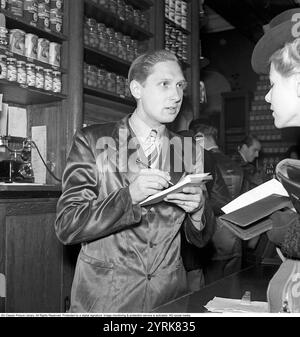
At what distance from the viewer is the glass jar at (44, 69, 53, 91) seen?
242 cm

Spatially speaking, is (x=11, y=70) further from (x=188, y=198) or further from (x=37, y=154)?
(x=188, y=198)

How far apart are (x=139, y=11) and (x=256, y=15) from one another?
272cm

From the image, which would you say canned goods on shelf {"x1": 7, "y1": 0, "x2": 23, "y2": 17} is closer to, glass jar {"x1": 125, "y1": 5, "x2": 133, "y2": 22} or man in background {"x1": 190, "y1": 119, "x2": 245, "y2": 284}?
glass jar {"x1": 125, "y1": 5, "x2": 133, "y2": 22}

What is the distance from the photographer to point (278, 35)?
1026 millimetres

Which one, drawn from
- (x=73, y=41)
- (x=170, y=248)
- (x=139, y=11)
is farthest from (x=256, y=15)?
(x=170, y=248)

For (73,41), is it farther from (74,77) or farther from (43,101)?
(43,101)

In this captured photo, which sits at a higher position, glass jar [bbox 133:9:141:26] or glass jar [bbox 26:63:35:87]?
glass jar [bbox 133:9:141:26]

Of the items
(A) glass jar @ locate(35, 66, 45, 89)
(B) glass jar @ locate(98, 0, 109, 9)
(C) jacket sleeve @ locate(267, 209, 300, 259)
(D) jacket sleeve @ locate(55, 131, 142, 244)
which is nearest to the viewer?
(C) jacket sleeve @ locate(267, 209, 300, 259)

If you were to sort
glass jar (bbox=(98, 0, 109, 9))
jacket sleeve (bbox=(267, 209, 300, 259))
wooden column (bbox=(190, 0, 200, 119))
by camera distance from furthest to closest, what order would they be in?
1. wooden column (bbox=(190, 0, 200, 119))
2. glass jar (bbox=(98, 0, 109, 9))
3. jacket sleeve (bbox=(267, 209, 300, 259))

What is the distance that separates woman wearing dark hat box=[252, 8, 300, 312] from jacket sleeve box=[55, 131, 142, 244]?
0.52 m

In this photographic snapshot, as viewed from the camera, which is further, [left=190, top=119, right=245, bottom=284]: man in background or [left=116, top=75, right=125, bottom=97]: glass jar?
[left=116, top=75, right=125, bottom=97]: glass jar

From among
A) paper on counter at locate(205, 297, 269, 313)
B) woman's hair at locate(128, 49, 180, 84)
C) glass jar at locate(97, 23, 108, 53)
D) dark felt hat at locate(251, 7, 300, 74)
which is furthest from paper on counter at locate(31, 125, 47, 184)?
dark felt hat at locate(251, 7, 300, 74)

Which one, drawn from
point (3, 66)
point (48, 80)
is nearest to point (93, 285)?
point (3, 66)
